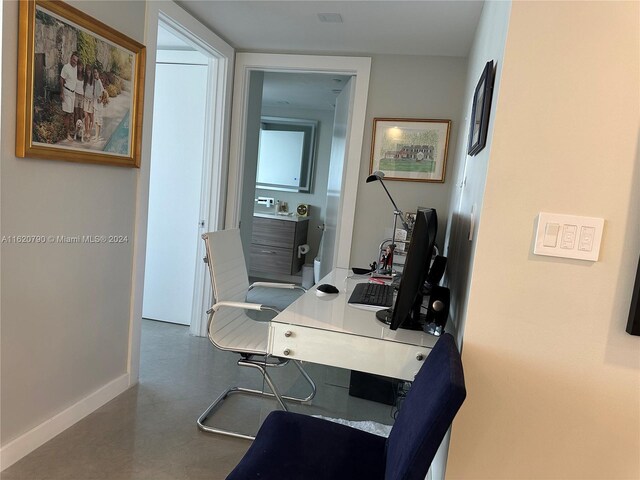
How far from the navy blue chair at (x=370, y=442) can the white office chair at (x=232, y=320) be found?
1.52ft

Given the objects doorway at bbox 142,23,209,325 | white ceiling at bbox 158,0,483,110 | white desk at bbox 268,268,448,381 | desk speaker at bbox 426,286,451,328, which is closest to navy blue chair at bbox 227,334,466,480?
white desk at bbox 268,268,448,381

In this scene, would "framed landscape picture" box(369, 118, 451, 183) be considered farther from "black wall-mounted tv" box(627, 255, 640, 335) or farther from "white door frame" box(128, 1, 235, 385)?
"black wall-mounted tv" box(627, 255, 640, 335)

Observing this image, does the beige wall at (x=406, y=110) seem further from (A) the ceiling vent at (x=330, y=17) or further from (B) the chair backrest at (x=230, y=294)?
(B) the chair backrest at (x=230, y=294)

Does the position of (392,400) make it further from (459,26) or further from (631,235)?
(459,26)

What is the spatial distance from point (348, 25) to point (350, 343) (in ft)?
6.60

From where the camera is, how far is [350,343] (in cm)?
152

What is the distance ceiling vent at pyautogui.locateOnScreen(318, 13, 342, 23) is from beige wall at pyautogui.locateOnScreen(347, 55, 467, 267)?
66cm

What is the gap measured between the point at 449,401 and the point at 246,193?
323cm

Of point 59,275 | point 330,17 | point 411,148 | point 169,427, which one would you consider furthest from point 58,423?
point 411,148

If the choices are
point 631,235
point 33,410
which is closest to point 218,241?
point 33,410

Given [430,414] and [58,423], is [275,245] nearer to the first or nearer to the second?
[58,423]

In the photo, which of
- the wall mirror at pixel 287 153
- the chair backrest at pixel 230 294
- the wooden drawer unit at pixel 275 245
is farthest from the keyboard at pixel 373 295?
the wall mirror at pixel 287 153

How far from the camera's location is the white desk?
1.48 metres

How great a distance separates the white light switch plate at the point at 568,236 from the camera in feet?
3.88
